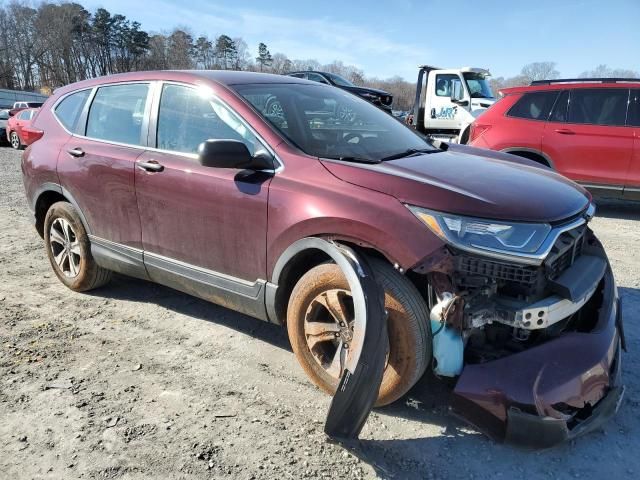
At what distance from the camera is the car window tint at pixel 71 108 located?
416 cm

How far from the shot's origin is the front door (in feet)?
9.71

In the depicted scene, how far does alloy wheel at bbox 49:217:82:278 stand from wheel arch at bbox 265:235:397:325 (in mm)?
2084

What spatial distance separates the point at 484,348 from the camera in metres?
2.46

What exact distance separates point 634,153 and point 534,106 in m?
1.49

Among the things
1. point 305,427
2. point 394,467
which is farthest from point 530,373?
point 305,427

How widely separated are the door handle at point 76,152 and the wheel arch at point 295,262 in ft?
6.72

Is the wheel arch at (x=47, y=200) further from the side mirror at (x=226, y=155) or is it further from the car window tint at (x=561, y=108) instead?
the car window tint at (x=561, y=108)

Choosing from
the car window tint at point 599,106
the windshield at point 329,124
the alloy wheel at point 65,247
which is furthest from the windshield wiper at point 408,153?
the car window tint at point 599,106

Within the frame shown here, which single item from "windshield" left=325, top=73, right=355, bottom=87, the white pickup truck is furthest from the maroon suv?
"windshield" left=325, top=73, right=355, bottom=87

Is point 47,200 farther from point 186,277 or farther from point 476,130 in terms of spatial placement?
point 476,130

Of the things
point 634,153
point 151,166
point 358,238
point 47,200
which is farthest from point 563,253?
point 634,153

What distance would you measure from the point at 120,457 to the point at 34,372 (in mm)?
1114

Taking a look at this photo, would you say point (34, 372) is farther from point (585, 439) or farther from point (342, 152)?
point (585, 439)

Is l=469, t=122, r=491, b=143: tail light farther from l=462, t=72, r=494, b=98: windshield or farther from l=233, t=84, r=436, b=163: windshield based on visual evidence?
l=462, t=72, r=494, b=98: windshield
